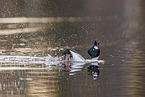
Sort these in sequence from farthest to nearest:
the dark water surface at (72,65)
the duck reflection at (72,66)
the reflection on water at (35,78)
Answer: the duck reflection at (72,66), the dark water surface at (72,65), the reflection on water at (35,78)

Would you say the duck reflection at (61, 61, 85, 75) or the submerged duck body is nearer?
the duck reflection at (61, 61, 85, 75)

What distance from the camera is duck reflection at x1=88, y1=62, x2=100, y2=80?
16.1 metres

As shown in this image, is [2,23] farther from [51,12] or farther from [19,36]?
[51,12]

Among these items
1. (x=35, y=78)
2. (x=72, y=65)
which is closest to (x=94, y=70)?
(x=72, y=65)

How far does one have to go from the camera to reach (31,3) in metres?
67.8

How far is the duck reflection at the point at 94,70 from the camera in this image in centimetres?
1606

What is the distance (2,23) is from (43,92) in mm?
32243

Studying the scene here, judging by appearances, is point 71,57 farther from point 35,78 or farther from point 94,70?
point 35,78

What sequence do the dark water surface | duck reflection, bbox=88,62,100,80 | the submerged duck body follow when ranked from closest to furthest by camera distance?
the dark water surface
duck reflection, bbox=88,62,100,80
the submerged duck body

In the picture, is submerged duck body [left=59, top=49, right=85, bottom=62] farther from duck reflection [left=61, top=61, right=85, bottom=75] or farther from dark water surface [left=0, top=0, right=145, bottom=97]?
dark water surface [left=0, top=0, right=145, bottom=97]

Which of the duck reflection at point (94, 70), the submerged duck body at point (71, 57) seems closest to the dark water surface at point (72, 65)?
the duck reflection at point (94, 70)

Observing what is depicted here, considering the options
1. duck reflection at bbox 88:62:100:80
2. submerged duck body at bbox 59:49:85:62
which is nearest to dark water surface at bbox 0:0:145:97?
duck reflection at bbox 88:62:100:80

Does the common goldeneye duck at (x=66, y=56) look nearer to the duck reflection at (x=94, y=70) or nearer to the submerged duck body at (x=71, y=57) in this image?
the submerged duck body at (x=71, y=57)

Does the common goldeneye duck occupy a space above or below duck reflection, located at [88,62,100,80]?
above
